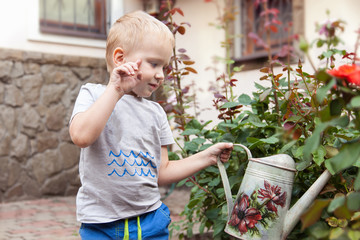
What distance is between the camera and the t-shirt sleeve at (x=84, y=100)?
1480mm

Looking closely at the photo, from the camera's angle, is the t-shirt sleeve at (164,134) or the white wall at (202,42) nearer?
the t-shirt sleeve at (164,134)

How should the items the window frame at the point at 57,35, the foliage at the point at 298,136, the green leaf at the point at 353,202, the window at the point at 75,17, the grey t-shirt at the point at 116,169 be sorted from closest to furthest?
the green leaf at the point at 353,202, the foliage at the point at 298,136, the grey t-shirt at the point at 116,169, the window frame at the point at 57,35, the window at the point at 75,17

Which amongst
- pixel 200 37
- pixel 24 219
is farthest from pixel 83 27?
pixel 24 219

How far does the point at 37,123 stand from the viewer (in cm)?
518

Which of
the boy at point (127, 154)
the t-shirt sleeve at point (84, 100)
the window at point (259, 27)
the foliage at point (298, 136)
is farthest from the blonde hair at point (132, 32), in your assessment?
the window at point (259, 27)

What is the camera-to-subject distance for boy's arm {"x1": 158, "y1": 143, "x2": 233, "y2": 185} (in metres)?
1.62

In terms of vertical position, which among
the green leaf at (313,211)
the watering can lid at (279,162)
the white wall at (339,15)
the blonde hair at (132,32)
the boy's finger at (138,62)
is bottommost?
the watering can lid at (279,162)

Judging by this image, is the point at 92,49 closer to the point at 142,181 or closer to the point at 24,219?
the point at 24,219

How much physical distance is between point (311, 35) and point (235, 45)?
3.44 ft

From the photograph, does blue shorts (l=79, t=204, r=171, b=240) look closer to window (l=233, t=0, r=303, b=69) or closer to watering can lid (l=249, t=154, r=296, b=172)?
watering can lid (l=249, t=154, r=296, b=172)

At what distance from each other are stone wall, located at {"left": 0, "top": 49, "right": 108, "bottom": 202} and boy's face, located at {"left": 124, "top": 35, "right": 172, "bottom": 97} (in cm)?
386

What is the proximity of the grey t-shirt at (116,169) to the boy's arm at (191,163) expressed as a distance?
0.49 ft

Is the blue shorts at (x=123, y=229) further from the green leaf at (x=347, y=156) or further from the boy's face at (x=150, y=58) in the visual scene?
the green leaf at (x=347, y=156)

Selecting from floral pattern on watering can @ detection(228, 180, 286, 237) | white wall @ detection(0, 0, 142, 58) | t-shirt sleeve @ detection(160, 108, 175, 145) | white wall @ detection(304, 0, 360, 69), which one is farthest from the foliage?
white wall @ detection(0, 0, 142, 58)
